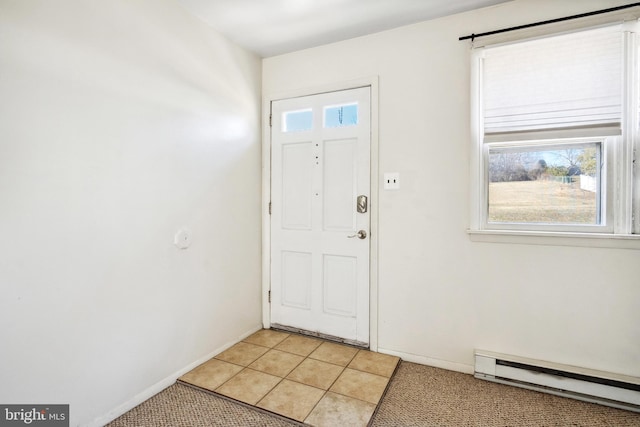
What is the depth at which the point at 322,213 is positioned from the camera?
106 inches

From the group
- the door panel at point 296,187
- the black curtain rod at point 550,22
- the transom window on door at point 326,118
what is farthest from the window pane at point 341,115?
the black curtain rod at point 550,22

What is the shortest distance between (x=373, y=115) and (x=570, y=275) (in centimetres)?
168

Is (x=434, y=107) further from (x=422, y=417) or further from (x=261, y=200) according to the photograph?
(x=422, y=417)

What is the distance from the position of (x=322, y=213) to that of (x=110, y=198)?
1.51 metres

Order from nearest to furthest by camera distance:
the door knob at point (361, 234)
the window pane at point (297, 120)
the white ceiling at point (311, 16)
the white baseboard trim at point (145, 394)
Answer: the white baseboard trim at point (145, 394), the white ceiling at point (311, 16), the door knob at point (361, 234), the window pane at point (297, 120)

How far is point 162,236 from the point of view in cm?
203

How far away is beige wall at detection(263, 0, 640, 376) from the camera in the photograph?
1926 millimetres

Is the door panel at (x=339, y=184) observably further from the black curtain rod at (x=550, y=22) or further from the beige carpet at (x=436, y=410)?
the beige carpet at (x=436, y=410)

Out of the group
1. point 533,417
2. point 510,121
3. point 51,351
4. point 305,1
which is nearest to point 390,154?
point 510,121

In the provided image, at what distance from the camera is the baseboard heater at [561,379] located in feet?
5.94

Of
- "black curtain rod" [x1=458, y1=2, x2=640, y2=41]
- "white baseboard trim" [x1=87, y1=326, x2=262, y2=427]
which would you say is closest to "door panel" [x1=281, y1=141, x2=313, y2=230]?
"white baseboard trim" [x1=87, y1=326, x2=262, y2=427]

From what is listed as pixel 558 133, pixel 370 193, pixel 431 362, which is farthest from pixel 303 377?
pixel 558 133

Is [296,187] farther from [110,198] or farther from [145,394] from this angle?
[145,394]

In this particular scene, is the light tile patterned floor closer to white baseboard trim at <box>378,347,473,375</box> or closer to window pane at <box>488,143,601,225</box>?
white baseboard trim at <box>378,347,473,375</box>
